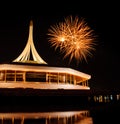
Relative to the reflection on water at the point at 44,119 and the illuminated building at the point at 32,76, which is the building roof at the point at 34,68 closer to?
the illuminated building at the point at 32,76

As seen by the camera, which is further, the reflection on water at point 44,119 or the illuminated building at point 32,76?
the illuminated building at point 32,76

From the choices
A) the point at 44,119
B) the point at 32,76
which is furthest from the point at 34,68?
the point at 44,119

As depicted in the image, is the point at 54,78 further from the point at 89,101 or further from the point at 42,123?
the point at 42,123

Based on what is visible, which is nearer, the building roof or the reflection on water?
the reflection on water

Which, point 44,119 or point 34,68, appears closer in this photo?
point 44,119

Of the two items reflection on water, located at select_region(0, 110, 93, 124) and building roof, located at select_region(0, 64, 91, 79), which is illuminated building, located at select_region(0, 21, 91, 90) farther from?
reflection on water, located at select_region(0, 110, 93, 124)

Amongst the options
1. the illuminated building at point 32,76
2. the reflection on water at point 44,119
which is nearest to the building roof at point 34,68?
the illuminated building at point 32,76

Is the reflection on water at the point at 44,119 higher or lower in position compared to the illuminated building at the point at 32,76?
lower

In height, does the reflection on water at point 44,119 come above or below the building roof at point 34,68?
below

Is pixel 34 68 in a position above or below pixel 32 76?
above

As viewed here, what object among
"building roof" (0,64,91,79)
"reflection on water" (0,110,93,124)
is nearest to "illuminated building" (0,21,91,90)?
"building roof" (0,64,91,79)

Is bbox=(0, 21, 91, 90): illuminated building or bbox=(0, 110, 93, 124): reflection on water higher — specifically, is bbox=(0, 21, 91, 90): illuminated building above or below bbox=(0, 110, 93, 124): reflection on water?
above

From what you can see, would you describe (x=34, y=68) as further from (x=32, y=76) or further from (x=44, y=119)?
(x=44, y=119)

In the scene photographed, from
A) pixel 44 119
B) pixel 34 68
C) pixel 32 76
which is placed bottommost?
pixel 44 119
